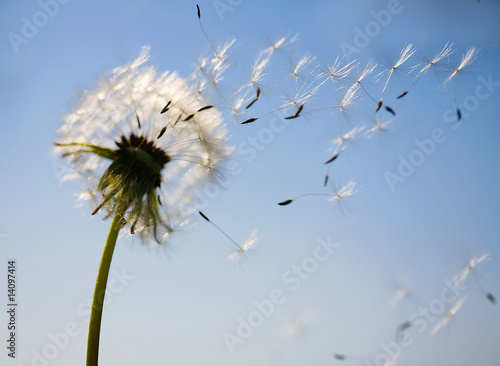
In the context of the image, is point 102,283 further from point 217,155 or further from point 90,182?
point 217,155

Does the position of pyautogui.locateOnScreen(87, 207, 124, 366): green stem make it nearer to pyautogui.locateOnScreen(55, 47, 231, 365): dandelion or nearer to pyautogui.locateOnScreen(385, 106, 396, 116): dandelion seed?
pyautogui.locateOnScreen(55, 47, 231, 365): dandelion

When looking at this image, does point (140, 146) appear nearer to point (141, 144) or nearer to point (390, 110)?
point (141, 144)

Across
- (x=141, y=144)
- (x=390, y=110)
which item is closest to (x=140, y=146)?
(x=141, y=144)

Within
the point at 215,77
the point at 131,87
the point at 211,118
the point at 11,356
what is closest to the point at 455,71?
the point at 215,77

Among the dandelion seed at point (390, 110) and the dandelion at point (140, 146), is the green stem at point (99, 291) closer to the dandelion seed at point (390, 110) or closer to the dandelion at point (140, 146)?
the dandelion at point (140, 146)

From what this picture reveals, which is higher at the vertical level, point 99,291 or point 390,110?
point 99,291

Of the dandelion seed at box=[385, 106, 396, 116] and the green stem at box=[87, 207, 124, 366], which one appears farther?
the green stem at box=[87, 207, 124, 366]

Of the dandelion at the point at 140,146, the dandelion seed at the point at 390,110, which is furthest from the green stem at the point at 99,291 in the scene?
the dandelion seed at the point at 390,110

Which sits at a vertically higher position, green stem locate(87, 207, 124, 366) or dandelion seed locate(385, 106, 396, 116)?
green stem locate(87, 207, 124, 366)

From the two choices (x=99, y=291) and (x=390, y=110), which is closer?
(x=390, y=110)

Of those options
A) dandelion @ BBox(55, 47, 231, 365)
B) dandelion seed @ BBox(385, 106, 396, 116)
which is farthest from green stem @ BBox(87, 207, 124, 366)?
dandelion seed @ BBox(385, 106, 396, 116)
